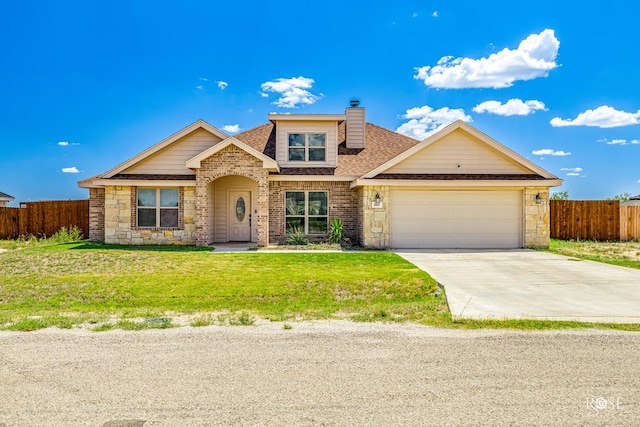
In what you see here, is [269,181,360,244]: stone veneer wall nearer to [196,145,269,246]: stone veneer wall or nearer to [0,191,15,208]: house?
[196,145,269,246]: stone veneer wall

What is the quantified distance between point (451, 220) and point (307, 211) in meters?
5.90

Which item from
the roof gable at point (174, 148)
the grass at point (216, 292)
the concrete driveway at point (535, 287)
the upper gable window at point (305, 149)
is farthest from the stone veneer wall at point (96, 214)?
the concrete driveway at point (535, 287)

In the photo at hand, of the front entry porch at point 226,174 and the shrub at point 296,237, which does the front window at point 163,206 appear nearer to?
the front entry porch at point 226,174

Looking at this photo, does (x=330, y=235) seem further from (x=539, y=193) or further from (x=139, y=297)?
(x=139, y=297)

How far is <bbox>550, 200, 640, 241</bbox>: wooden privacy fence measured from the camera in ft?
70.0

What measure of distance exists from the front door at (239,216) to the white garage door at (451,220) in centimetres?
649

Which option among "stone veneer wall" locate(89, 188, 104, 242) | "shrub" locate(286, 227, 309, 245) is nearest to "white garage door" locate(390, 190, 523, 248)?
"shrub" locate(286, 227, 309, 245)

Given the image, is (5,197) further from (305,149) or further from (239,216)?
(305,149)

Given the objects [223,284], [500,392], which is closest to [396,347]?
[500,392]

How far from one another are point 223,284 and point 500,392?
639 cm

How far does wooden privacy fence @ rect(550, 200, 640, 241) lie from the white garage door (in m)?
6.22

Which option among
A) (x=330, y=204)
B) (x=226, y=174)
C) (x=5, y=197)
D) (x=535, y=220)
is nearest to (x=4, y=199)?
(x=5, y=197)

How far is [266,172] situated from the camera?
661 inches

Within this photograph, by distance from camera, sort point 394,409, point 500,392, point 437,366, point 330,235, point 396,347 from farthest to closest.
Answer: point 330,235 < point 396,347 < point 437,366 < point 500,392 < point 394,409
